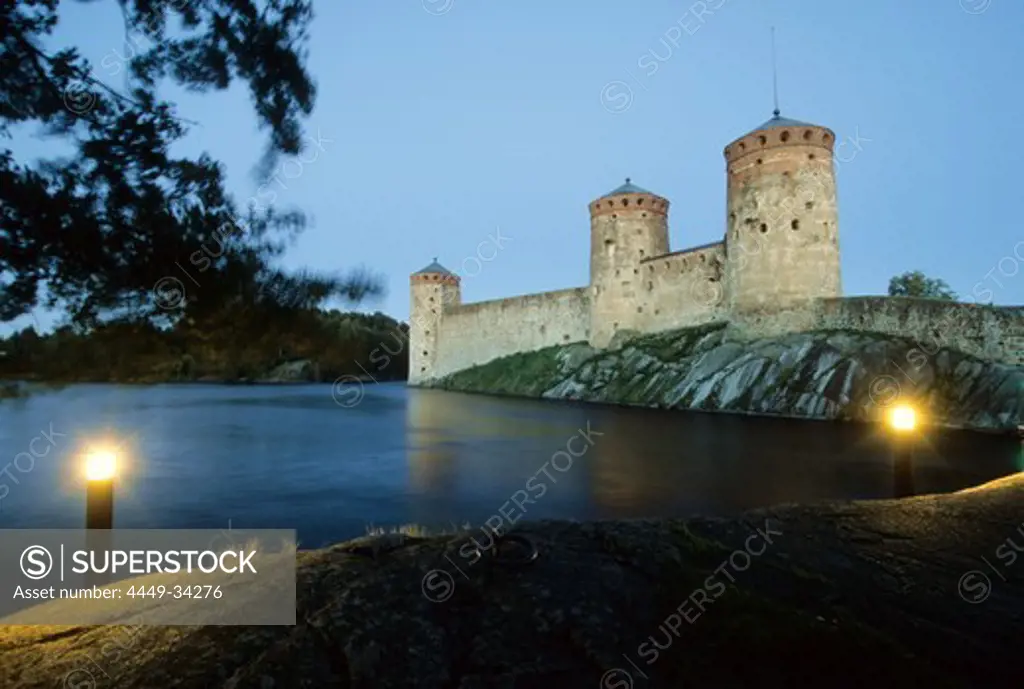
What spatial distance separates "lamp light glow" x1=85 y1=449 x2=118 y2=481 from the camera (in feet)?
16.1

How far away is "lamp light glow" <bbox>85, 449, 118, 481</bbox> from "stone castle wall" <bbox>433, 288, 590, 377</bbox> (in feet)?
124

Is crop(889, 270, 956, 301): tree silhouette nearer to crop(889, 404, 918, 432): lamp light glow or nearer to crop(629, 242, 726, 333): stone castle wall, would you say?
crop(629, 242, 726, 333): stone castle wall

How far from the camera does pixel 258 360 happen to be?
14.8 ft

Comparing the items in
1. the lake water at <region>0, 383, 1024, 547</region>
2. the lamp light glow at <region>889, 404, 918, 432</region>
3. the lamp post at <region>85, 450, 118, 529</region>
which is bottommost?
the lake water at <region>0, 383, 1024, 547</region>

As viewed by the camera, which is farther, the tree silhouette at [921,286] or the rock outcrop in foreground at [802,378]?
the tree silhouette at [921,286]

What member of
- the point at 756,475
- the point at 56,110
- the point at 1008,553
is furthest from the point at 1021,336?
the point at 56,110

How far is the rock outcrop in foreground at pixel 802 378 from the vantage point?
59.0ft

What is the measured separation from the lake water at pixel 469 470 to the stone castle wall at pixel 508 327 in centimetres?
1942

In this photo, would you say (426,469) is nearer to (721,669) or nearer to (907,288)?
(721,669)

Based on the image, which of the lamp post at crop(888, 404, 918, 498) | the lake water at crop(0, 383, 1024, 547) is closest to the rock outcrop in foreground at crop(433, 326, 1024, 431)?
the lake water at crop(0, 383, 1024, 547)

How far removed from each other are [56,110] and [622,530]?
500 centimetres

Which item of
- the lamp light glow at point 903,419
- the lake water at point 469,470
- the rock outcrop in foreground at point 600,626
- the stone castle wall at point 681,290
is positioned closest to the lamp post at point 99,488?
the lake water at point 469,470

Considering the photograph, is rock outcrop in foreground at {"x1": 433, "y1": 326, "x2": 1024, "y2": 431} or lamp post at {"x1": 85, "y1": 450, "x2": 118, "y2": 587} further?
rock outcrop in foreground at {"x1": 433, "y1": 326, "x2": 1024, "y2": 431}

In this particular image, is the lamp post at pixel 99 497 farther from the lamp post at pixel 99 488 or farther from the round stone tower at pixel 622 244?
the round stone tower at pixel 622 244
